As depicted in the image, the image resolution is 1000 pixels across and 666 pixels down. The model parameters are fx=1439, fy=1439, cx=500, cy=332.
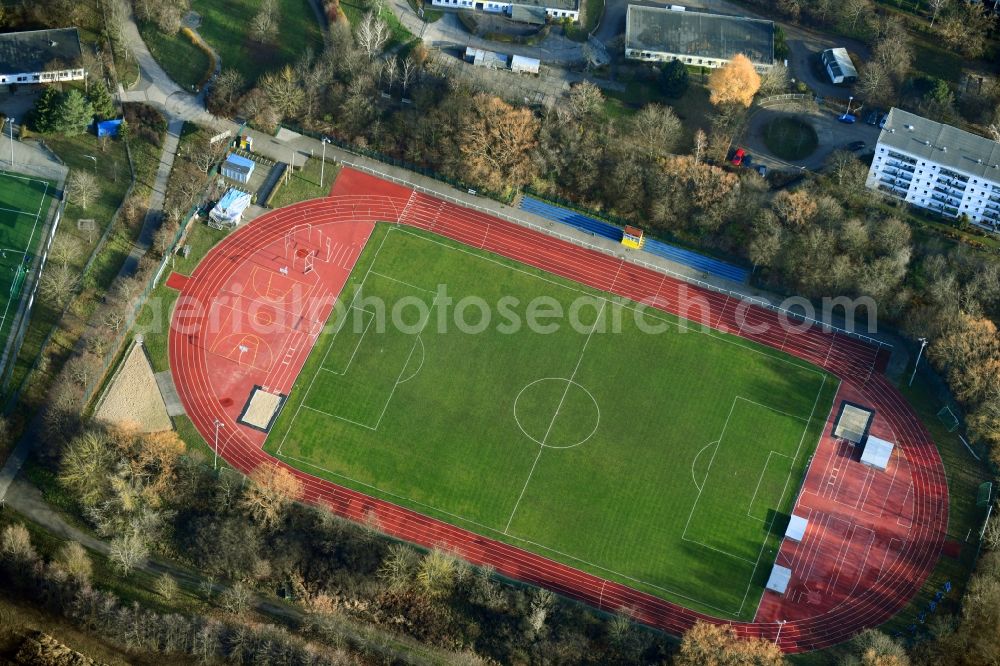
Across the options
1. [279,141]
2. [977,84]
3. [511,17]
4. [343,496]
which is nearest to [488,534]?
[343,496]

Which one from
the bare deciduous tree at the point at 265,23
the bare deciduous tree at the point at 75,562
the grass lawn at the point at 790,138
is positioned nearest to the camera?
the bare deciduous tree at the point at 75,562

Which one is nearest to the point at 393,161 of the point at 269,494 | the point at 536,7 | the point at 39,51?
the point at 536,7

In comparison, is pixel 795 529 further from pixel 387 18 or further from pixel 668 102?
pixel 387 18

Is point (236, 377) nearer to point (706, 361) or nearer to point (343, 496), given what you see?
point (343, 496)

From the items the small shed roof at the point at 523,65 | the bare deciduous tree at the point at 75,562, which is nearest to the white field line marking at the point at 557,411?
the small shed roof at the point at 523,65

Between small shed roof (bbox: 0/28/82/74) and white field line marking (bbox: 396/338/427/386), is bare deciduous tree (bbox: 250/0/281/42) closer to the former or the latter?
small shed roof (bbox: 0/28/82/74)

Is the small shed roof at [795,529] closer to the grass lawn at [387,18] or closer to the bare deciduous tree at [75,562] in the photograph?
the bare deciduous tree at [75,562]
